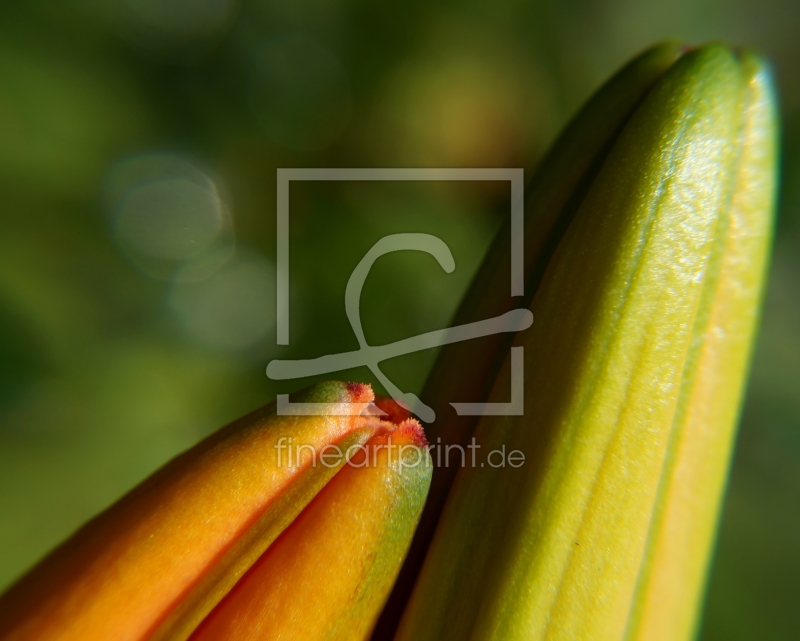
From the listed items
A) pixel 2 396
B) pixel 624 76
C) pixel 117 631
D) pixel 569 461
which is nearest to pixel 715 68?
pixel 624 76

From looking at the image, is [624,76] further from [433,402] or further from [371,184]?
[371,184]

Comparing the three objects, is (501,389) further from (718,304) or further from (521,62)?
(521,62)

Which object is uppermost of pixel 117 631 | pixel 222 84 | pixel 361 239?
pixel 222 84

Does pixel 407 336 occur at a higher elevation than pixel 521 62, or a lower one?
lower

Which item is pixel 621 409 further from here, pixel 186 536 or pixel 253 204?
pixel 253 204

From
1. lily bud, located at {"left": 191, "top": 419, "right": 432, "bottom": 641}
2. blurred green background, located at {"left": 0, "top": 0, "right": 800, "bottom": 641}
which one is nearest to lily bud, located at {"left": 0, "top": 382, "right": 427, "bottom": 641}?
lily bud, located at {"left": 191, "top": 419, "right": 432, "bottom": 641}

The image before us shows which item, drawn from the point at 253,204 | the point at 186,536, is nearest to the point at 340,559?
the point at 186,536

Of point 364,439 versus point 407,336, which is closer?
point 364,439
